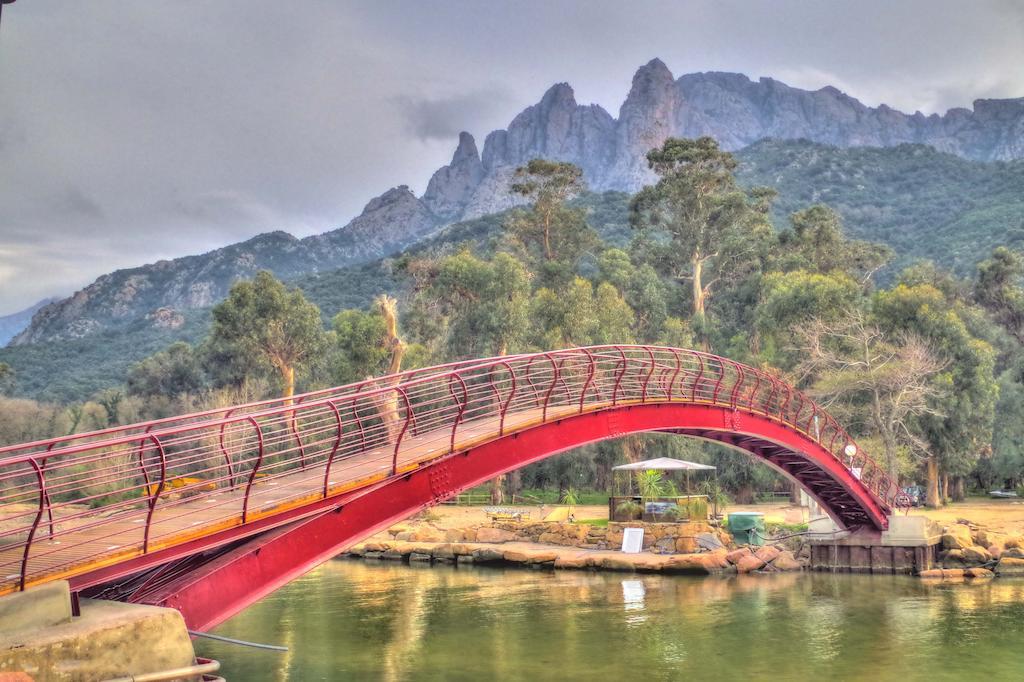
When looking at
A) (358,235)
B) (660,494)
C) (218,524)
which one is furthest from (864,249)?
(358,235)

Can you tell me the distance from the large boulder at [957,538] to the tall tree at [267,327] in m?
31.4

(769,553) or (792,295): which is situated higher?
(792,295)

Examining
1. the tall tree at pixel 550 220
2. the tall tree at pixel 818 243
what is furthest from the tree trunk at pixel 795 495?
the tall tree at pixel 550 220

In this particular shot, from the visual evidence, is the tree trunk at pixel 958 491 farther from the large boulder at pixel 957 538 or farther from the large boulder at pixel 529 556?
the large boulder at pixel 529 556

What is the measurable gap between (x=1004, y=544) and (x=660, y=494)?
11.8 m

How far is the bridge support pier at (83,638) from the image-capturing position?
24.6 feet

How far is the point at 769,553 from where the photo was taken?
27.9 metres

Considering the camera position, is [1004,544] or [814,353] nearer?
[1004,544]

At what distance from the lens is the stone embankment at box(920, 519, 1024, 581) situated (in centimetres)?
2595

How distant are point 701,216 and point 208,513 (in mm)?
52082

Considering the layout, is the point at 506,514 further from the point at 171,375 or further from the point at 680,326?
the point at 171,375

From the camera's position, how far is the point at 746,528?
3047cm

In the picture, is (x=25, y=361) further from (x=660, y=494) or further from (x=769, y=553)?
(x=769, y=553)

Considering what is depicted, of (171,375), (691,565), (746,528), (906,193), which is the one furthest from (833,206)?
(691,565)
